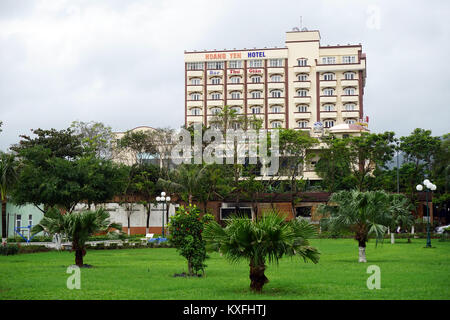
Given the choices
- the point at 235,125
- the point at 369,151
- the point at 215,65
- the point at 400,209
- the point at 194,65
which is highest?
the point at 194,65

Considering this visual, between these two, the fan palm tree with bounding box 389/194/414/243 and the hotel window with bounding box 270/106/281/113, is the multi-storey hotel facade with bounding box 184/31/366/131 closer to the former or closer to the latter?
the hotel window with bounding box 270/106/281/113

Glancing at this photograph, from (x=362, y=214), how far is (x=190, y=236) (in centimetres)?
829

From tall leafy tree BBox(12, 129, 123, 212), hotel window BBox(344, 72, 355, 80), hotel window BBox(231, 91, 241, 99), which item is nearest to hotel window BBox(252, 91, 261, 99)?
hotel window BBox(231, 91, 241, 99)

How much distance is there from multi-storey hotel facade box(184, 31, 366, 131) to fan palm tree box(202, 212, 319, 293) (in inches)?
3264

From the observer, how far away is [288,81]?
326 feet

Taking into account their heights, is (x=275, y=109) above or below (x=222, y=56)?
below

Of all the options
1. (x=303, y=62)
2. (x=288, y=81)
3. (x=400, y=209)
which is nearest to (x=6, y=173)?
(x=400, y=209)

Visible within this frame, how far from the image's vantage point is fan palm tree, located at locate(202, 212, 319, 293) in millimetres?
13922

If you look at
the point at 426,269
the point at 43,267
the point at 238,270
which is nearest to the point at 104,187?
the point at 43,267

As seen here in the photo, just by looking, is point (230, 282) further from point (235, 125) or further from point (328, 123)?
point (328, 123)

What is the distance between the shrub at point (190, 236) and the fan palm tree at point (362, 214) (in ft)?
24.0

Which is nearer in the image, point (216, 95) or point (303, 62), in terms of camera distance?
point (303, 62)
